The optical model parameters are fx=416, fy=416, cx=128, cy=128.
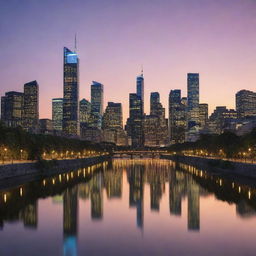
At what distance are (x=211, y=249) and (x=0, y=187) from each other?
40.6 meters

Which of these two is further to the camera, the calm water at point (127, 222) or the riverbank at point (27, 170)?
the riverbank at point (27, 170)

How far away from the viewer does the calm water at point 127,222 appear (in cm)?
2891

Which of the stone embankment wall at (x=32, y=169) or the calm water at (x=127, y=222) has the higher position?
the stone embankment wall at (x=32, y=169)

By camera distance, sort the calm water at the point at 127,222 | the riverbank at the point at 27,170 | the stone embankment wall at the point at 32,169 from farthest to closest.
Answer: the stone embankment wall at the point at 32,169
the riverbank at the point at 27,170
the calm water at the point at 127,222

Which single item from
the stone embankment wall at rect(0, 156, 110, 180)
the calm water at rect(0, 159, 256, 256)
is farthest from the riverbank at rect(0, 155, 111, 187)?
the calm water at rect(0, 159, 256, 256)

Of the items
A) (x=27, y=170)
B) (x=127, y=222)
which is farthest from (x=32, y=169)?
(x=127, y=222)

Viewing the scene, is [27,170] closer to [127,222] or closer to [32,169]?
[32,169]

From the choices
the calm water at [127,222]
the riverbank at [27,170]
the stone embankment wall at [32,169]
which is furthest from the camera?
the stone embankment wall at [32,169]

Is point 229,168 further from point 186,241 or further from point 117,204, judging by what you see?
point 186,241

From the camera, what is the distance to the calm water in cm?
2891

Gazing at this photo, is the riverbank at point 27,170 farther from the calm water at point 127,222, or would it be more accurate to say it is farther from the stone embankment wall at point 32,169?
the calm water at point 127,222

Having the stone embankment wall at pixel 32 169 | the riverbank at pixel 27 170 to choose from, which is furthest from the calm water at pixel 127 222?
the stone embankment wall at pixel 32 169

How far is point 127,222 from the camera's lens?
129 feet

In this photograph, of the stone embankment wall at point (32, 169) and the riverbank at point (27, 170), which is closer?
the riverbank at point (27, 170)
